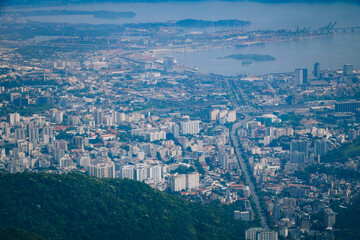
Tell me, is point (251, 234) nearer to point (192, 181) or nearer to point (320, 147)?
point (192, 181)

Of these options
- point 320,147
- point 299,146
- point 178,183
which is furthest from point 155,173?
point 320,147

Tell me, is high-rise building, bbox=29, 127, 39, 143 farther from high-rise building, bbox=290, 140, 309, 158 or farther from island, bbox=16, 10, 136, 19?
island, bbox=16, 10, 136, 19

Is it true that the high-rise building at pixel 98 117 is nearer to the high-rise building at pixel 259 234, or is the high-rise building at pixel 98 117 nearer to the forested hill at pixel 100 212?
the forested hill at pixel 100 212

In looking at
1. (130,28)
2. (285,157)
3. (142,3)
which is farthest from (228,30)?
(285,157)

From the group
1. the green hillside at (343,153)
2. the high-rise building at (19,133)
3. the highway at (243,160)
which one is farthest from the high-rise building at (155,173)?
the high-rise building at (19,133)

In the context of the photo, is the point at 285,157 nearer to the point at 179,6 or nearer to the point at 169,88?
the point at 169,88

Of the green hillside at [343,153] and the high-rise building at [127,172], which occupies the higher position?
the green hillside at [343,153]
